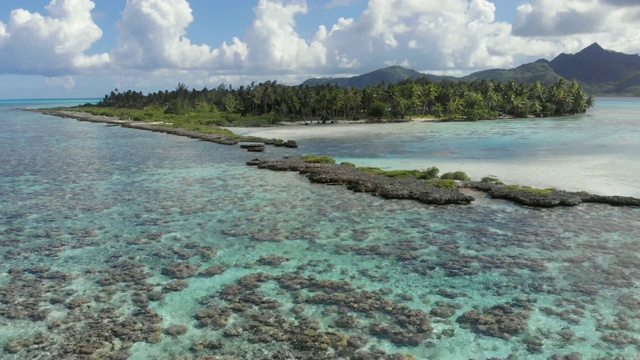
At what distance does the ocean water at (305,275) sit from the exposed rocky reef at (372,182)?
5.69 feet

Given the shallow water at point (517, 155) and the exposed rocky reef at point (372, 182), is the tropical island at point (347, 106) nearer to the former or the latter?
the shallow water at point (517, 155)

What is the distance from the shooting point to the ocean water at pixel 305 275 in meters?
17.1

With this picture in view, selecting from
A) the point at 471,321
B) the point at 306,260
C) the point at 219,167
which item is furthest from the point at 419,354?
the point at 219,167

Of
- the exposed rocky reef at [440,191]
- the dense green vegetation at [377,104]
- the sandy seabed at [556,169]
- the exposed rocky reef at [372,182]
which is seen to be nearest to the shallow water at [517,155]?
the sandy seabed at [556,169]

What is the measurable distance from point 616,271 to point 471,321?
34.7 ft

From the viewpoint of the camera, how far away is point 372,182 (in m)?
45.4

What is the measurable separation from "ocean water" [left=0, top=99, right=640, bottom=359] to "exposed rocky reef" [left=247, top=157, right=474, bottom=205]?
5.69 feet

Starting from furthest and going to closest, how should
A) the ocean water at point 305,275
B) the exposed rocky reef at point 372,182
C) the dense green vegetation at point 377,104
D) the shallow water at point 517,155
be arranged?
the dense green vegetation at point 377,104 < the shallow water at point 517,155 < the exposed rocky reef at point 372,182 < the ocean water at point 305,275

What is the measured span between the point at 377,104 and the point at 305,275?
13604 cm

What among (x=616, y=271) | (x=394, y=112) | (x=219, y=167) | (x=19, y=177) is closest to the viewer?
(x=616, y=271)

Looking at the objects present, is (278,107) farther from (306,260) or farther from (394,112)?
(306,260)

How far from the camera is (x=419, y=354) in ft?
53.2

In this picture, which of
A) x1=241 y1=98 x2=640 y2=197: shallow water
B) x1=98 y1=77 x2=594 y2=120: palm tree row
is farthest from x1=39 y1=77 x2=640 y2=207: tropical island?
x1=241 y1=98 x2=640 y2=197: shallow water

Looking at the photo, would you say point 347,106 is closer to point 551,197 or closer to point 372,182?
point 372,182
